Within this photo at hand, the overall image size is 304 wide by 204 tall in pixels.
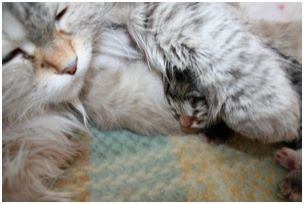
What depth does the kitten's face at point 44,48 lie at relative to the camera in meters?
0.85

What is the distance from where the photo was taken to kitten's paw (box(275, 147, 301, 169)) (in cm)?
99

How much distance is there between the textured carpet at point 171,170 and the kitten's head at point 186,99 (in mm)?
54

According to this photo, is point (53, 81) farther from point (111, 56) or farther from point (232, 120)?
point (232, 120)

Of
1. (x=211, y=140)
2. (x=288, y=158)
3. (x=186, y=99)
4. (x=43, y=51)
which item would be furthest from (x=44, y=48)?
(x=288, y=158)

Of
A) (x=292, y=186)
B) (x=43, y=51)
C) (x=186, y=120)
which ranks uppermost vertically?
(x=43, y=51)

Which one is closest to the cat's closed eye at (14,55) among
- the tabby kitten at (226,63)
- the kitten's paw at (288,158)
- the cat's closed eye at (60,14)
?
the cat's closed eye at (60,14)

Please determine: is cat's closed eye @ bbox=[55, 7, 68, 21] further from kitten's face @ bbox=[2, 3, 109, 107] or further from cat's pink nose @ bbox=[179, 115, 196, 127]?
cat's pink nose @ bbox=[179, 115, 196, 127]

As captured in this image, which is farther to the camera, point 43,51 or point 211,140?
point 211,140

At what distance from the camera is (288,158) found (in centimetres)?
100

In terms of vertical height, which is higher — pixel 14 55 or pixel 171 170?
pixel 14 55

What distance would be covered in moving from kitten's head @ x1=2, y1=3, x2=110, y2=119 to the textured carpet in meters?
0.20

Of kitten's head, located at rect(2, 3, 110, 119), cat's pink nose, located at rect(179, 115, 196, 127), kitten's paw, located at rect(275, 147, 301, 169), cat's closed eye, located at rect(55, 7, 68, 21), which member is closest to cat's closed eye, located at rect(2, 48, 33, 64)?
kitten's head, located at rect(2, 3, 110, 119)

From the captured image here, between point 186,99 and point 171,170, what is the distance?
181mm

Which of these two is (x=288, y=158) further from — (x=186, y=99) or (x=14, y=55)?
(x=14, y=55)
